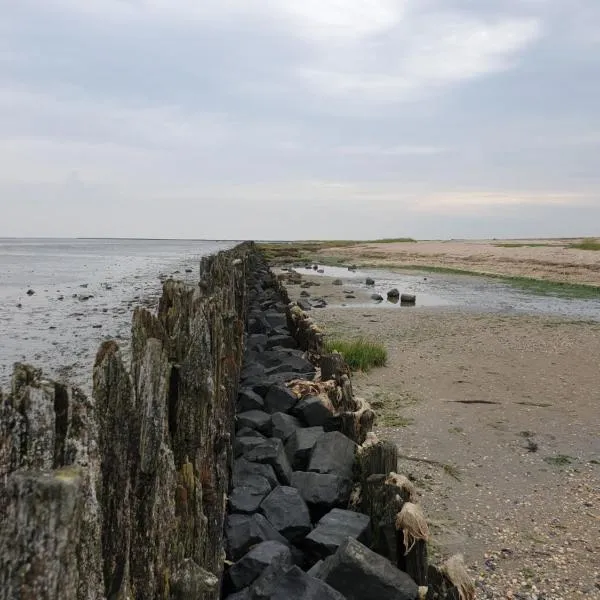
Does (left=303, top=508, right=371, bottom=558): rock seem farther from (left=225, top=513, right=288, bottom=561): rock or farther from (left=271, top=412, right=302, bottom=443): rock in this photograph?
(left=271, top=412, right=302, bottom=443): rock

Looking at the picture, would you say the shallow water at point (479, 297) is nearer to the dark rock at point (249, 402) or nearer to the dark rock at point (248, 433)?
the dark rock at point (249, 402)

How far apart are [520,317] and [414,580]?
17.9 metres

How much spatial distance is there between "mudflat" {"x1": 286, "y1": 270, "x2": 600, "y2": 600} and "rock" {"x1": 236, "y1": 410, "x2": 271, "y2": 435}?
1752mm

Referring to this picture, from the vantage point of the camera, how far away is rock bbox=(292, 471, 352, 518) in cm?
534

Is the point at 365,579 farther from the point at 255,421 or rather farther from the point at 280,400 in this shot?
the point at 280,400

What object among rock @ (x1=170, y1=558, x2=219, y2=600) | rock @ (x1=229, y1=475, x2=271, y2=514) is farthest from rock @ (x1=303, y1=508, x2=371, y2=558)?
rock @ (x1=170, y1=558, x2=219, y2=600)

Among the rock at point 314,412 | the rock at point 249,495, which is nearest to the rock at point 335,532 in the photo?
the rock at point 249,495

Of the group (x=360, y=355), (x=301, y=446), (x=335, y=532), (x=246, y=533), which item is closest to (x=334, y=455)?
(x=301, y=446)

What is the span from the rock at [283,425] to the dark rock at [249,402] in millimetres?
587

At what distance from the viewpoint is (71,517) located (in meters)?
1.41

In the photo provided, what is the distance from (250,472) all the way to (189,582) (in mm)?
2694

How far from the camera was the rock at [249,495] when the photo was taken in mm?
4988

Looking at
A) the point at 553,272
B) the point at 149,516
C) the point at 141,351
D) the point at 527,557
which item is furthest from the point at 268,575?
the point at 553,272

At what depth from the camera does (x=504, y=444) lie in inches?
310
